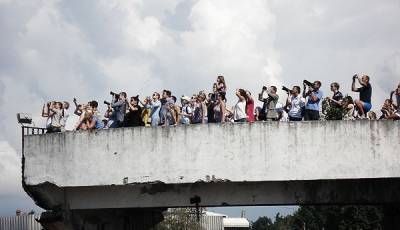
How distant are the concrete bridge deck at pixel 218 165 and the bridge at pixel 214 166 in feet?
0.08

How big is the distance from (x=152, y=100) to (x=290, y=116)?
378 centimetres

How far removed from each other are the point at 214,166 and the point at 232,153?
56 centimetres

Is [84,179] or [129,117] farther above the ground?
[129,117]

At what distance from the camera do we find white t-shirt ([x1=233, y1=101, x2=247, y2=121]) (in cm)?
1827

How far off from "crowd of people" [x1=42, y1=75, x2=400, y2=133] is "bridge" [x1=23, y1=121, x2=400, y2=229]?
1.96ft

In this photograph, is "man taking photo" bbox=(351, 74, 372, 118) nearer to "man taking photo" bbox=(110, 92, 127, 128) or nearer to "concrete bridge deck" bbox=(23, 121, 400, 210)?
"concrete bridge deck" bbox=(23, 121, 400, 210)

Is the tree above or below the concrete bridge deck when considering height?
below

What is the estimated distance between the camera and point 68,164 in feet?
62.0

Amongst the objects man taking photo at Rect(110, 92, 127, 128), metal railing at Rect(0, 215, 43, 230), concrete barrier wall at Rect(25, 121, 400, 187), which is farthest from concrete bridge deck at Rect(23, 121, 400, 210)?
metal railing at Rect(0, 215, 43, 230)

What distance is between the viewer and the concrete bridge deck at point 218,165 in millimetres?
17562

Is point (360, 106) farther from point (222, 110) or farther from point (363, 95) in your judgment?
point (222, 110)

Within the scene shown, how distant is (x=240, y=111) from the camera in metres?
18.3

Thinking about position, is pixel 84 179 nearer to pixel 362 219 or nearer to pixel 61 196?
pixel 61 196

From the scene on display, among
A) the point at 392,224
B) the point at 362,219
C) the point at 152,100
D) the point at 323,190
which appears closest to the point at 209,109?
the point at 152,100
